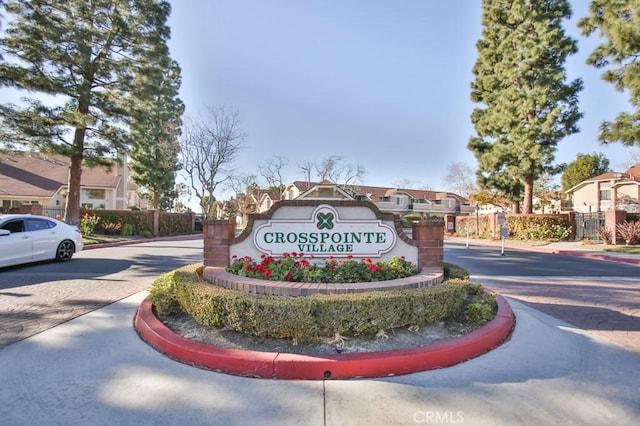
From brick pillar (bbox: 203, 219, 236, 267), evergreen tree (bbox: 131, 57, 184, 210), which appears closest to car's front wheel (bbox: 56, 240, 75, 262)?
brick pillar (bbox: 203, 219, 236, 267)

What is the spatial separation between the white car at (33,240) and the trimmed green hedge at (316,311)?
7571mm

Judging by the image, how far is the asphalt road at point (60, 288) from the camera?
467 cm

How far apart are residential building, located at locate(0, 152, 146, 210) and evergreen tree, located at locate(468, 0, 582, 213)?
29.2m

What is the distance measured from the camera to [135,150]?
18359 mm

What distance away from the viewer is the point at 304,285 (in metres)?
4.14

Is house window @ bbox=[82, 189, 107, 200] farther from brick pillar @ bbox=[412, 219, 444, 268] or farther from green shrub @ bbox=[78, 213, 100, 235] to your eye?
brick pillar @ bbox=[412, 219, 444, 268]

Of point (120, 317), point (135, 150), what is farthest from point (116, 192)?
point (120, 317)

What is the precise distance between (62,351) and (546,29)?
91.9 feet

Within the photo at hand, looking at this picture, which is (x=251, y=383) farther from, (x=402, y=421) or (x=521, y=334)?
(x=521, y=334)

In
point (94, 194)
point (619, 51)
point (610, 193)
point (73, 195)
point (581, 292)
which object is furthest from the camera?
point (94, 194)

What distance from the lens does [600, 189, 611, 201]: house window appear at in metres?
35.7

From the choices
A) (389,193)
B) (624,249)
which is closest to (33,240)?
(624,249)

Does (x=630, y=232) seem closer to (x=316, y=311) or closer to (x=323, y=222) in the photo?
(x=323, y=222)
